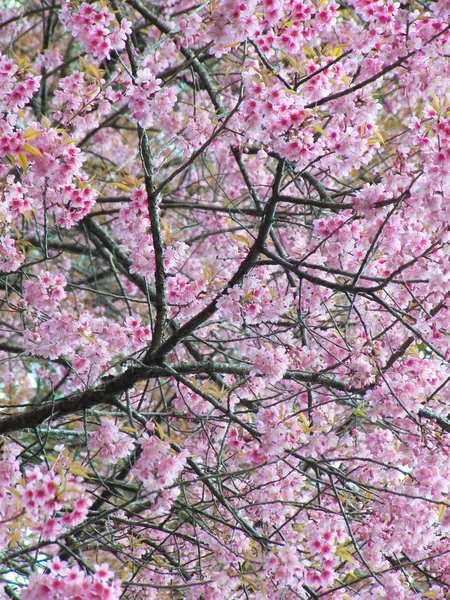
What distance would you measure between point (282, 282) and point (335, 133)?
3.05m

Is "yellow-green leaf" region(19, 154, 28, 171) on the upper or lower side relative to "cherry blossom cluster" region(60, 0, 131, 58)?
lower

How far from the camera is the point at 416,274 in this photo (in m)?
3.66

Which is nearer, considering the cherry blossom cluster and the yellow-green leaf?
the yellow-green leaf

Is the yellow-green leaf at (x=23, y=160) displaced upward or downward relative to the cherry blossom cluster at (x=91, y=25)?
downward

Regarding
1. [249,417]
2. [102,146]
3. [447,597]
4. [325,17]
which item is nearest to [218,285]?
[249,417]

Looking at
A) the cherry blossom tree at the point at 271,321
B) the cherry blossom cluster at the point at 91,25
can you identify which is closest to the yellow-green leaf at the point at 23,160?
the cherry blossom tree at the point at 271,321

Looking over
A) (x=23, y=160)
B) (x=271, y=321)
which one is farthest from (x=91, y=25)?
(x=271, y=321)

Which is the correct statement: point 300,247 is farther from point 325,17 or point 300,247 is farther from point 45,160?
point 45,160

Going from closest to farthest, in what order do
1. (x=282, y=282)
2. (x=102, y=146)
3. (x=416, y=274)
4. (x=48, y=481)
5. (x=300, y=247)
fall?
(x=48, y=481)
(x=416, y=274)
(x=300, y=247)
(x=282, y=282)
(x=102, y=146)

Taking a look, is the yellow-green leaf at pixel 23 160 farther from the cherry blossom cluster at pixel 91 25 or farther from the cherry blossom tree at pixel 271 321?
the cherry blossom cluster at pixel 91 25

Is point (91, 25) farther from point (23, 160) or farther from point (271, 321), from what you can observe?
point (271, 321)

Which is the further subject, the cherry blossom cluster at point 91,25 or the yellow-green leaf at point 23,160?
the cherry blossom cluster at point 91,25

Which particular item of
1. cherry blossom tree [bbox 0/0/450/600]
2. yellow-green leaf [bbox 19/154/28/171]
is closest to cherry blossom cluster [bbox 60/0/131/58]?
cherry blossom tree [bbox 0/0/450/600]

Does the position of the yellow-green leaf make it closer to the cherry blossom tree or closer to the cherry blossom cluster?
the cherry blossom tree
